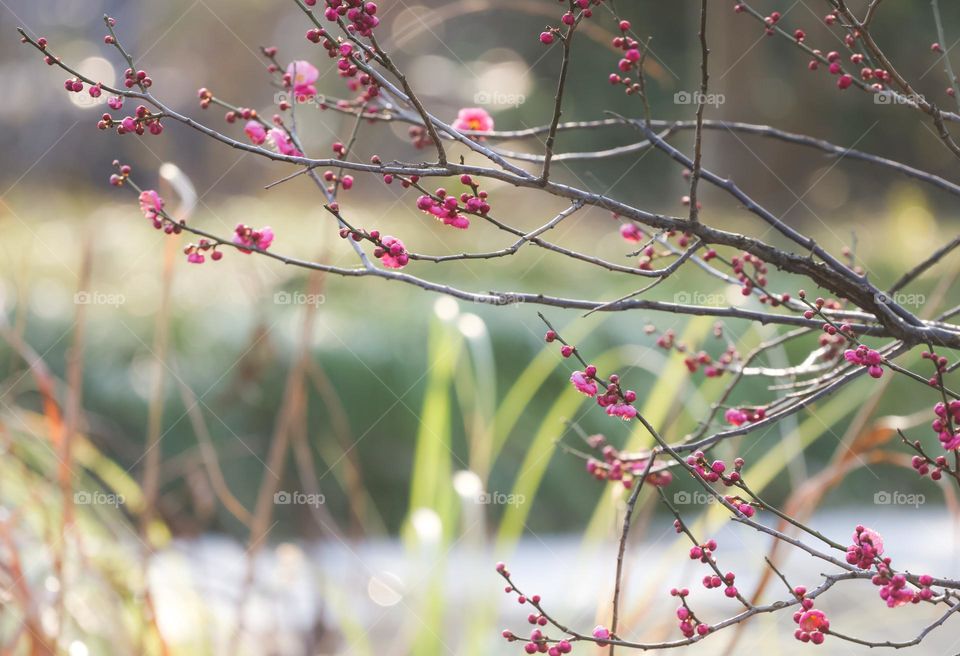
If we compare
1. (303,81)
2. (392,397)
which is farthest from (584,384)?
(392,397)

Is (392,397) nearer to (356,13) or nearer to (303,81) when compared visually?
(303,81)

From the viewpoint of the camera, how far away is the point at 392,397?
2816 millimetres

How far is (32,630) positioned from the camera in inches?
40.6

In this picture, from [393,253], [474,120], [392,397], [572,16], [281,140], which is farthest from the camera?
[392,397]

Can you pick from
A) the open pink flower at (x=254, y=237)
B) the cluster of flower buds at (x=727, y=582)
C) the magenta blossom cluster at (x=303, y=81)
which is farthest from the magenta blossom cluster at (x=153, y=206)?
the cluster of flower buds at (x=727, y=582)

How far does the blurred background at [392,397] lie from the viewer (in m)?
1.20

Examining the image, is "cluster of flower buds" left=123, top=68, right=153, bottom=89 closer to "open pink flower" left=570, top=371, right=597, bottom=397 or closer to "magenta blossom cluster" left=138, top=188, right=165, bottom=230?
"magenta blossom cluster" left=138, top=188, right=165, bottom=230

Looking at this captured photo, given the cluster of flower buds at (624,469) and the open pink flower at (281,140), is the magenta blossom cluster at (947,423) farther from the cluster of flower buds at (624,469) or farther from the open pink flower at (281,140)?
the open pink flower at (281,140)

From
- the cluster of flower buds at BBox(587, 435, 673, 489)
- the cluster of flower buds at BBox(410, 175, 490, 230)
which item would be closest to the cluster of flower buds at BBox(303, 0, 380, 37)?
the cluster of flower buds at BBox(410, 175, 490, 230)

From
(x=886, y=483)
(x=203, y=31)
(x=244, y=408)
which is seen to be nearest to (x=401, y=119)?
(x=244, y=408)

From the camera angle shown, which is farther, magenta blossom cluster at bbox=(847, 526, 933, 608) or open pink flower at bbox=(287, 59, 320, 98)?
open pink flower at bbox=(287, 59, 320, 98)

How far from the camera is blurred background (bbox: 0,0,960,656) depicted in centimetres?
120

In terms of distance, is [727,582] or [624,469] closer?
[727,582]

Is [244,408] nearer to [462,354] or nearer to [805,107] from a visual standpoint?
[462,354]
